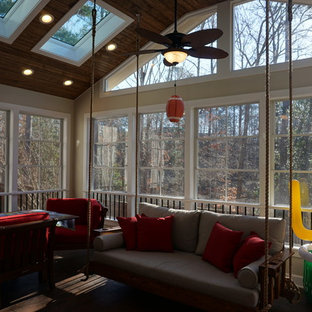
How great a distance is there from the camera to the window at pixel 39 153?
5.81 m

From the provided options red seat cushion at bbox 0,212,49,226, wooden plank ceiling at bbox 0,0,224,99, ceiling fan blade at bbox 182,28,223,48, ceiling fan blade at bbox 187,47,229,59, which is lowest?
red seat cushion at bbox 0,212,49,226

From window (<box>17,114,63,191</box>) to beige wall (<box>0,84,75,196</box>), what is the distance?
0.73 feet

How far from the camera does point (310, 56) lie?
13.6 feet

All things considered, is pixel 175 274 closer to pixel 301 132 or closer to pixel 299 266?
pixel 299 266

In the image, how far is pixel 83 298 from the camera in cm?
337

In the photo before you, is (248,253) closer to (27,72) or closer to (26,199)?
(26,199)

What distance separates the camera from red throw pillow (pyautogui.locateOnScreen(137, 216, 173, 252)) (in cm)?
365

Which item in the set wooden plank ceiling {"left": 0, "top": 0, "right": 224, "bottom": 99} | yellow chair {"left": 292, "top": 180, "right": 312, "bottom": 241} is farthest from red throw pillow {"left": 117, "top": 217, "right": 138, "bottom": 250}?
wooden plank ceiling {"left": 0, "top": 0, "right": 224, "bottom": 99}

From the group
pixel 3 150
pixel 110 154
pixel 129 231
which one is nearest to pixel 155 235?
pixel 129 231

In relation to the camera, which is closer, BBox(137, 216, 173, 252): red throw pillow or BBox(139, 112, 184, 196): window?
BBox(137, 216, 173, 252): red throw pillow

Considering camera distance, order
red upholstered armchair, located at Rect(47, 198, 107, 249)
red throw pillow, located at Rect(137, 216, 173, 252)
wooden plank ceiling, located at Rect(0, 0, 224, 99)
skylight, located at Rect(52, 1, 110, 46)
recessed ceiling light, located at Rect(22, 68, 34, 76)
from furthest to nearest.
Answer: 1. recessed ceiling light, located at Rect(22, 68, 34, 76)
2. skylight, located at Rect(52, 1, 110, 46)
3. wooden plank ceiling, located at Rect(0, 0, 224, 99)
4. red upholstered armchair, located at Rect(47, 198, 107, 249)
5. red throw pillow, located at Rect(137, 216, 173, 252)

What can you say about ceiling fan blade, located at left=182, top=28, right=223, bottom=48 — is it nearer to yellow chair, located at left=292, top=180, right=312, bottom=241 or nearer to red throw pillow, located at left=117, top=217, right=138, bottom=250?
yellow chair, located at left=292, top=180, right=312, bottom=241

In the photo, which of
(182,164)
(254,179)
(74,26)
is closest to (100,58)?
(74,26)

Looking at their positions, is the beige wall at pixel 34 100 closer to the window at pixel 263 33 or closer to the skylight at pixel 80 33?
the skylight at pixel 80 33
